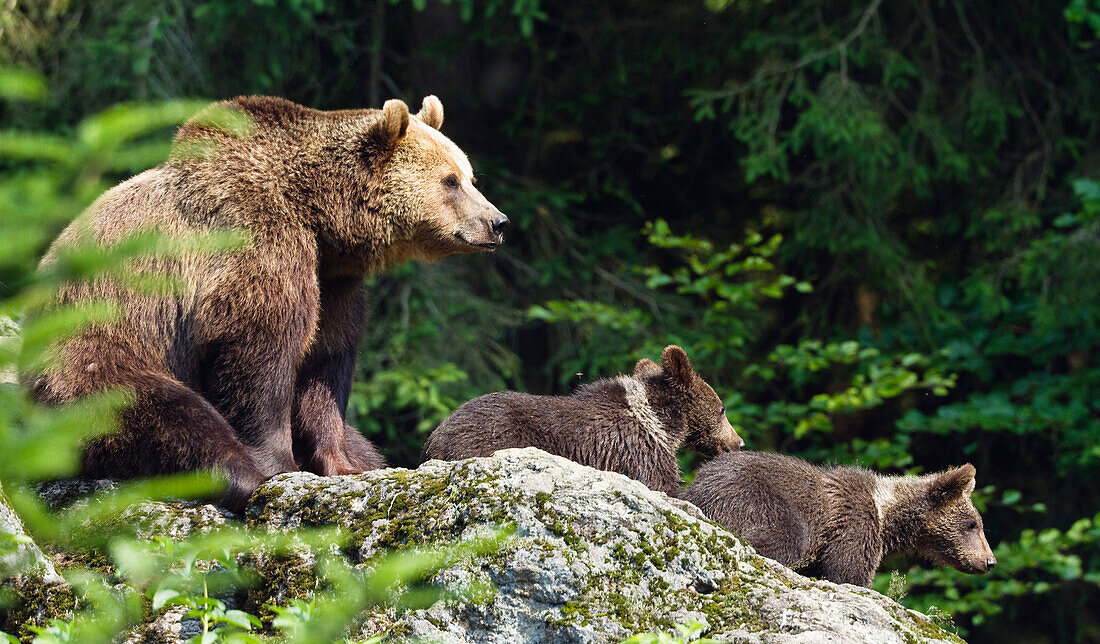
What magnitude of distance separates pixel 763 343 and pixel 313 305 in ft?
25.5

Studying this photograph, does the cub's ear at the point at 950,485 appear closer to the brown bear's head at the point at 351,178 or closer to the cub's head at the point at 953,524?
the cub's head at the point at 953,524

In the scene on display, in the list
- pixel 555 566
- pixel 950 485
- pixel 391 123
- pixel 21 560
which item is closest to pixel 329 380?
pixel 391 123

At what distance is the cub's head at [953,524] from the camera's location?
5.32 metres

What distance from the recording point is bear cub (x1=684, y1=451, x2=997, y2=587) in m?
4.50

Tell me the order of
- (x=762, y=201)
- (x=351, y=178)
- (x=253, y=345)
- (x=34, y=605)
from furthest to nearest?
(x=762, y=201) < (x=351, y=178) < (x=253, y=345) < (x=34, y=605)

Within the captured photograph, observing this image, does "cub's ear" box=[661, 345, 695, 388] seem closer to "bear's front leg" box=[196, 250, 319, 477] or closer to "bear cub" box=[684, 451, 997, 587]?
"bear cub" box=[684, 451, 997, 587]

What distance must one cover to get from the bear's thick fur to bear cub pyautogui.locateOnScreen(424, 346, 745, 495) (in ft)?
2.05

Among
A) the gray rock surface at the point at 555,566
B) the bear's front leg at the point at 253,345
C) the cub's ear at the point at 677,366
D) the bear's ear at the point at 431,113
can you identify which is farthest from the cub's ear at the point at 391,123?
the gray rock surface at the point at 555,566

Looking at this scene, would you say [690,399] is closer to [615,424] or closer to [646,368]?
[646,368]

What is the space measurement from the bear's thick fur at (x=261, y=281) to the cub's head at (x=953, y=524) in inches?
94.5

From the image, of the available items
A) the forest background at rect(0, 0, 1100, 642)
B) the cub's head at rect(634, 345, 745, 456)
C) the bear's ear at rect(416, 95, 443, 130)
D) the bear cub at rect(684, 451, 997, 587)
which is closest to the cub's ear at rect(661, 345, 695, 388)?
the cub's head at rect(634, 345, 745, 456)

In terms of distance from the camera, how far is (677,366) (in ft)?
16.9

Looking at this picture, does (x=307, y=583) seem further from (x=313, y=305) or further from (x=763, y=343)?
(x=763, y=343)

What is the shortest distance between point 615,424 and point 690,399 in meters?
0.47
